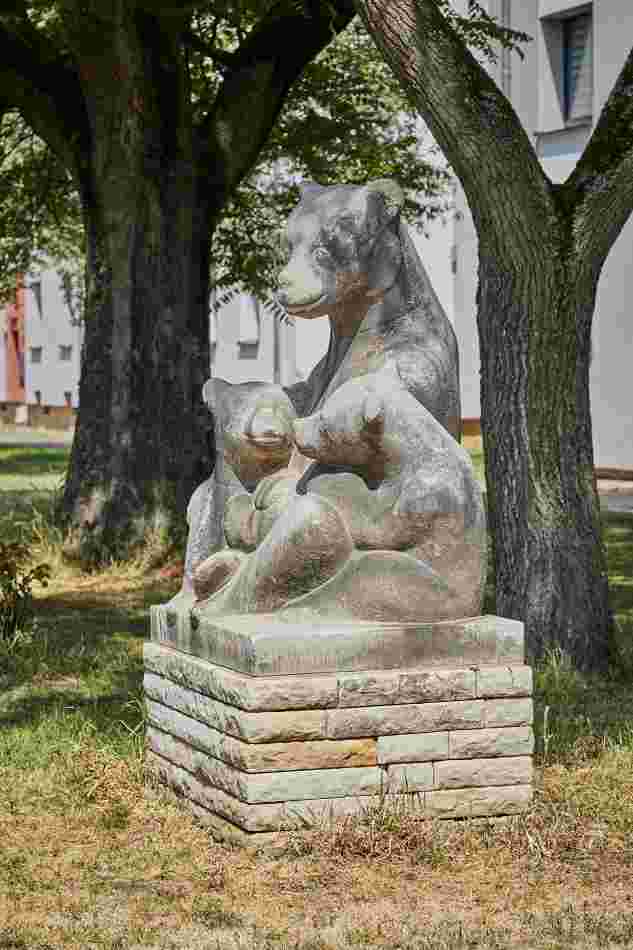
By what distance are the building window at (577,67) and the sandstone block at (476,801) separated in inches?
760

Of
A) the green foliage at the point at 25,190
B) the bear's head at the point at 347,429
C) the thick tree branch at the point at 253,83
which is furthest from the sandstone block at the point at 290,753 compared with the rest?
the green foliage at the point at 25,190

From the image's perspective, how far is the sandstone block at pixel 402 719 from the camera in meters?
5.77

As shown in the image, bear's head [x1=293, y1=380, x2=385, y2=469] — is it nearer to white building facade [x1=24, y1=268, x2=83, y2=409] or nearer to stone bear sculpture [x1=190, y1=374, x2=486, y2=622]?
stone bear sculpture [x1=190, y1=374, x2=486, y2=622]

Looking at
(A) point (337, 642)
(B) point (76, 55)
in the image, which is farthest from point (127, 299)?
(A) point (337, 642)

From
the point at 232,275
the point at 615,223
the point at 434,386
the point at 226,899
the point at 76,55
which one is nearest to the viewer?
the point at 226,899

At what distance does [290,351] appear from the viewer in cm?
3416

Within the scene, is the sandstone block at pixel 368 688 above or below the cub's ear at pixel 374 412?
below

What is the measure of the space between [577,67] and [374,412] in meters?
19.8

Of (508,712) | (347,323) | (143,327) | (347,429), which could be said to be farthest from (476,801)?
(143,327)

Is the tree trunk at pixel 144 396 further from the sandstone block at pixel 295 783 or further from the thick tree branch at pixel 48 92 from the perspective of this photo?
the sandstone block at pixel 295 783

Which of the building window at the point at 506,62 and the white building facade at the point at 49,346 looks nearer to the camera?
the building window at the point at 506,62

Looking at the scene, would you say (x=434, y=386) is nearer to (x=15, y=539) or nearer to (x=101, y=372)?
(x=101, y=372)

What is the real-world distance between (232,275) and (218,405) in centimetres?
1260

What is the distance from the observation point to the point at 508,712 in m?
6.03
